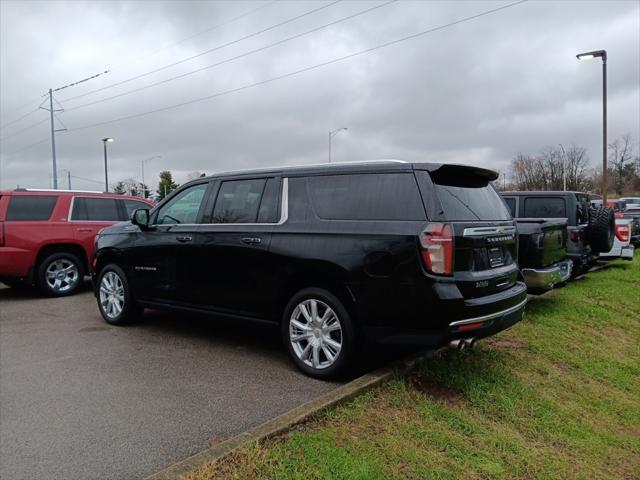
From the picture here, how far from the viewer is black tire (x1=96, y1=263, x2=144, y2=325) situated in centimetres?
645

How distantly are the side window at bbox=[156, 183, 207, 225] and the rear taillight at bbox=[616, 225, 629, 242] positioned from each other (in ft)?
30.4

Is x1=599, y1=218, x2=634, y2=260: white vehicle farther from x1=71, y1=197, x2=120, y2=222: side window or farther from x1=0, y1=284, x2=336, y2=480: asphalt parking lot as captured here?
x1=71, y1=197, x2=120, y2=222: side window

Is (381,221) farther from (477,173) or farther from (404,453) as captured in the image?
(404,453)

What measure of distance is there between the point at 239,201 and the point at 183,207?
3.14 ft

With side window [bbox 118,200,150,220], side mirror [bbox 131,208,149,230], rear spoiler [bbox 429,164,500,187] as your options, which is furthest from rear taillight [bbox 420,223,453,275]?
side window [bbox 118,200,150,220]

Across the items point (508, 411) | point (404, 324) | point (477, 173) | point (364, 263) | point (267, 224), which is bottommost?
point (508, 411)

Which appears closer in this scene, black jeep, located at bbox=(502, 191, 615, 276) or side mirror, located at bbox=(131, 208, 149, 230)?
side mirror, located at bbox=(131, 208, 149, 230)

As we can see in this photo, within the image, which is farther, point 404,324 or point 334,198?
point 334,198

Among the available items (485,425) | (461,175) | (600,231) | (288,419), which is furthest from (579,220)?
(288,419)

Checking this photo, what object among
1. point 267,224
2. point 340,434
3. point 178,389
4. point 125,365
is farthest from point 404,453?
point 125,365

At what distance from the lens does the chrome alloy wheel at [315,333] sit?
443 centimetres

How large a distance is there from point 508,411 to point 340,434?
1.38 metres

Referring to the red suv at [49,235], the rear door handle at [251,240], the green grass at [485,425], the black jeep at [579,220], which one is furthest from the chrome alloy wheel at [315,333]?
the red suv at [49,235]

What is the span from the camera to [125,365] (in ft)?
16.6
